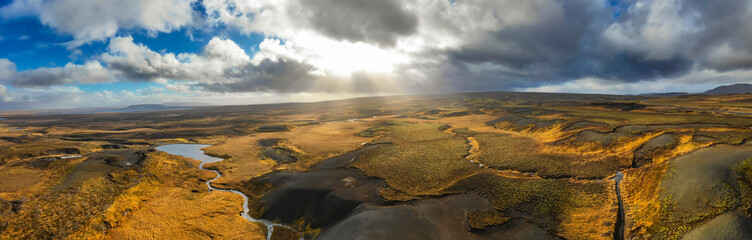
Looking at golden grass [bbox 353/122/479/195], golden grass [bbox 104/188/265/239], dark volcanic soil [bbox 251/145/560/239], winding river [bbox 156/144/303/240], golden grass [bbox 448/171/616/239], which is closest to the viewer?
golden grass [bbox 448/171/616/239]

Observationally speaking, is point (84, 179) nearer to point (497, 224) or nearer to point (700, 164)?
point (497, 224)

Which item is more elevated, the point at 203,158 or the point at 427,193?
the point at 427,193

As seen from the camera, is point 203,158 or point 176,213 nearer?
point 176,213

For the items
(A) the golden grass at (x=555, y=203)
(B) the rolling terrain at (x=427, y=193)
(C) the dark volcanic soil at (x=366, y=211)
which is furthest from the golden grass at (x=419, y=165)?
(A) the golden grass at (x=555, y=203)

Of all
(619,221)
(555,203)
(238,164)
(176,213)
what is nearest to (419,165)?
(555,203)

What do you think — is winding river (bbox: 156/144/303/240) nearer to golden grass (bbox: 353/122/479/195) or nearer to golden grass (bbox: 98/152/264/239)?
golden grass (bbox: 98/152/264/239)

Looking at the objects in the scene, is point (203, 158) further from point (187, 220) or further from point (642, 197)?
point (642, 197)

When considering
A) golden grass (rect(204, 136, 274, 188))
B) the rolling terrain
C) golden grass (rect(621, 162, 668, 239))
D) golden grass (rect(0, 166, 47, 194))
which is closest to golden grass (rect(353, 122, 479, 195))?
the rolling terrain

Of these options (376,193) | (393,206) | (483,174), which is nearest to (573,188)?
(483,174)

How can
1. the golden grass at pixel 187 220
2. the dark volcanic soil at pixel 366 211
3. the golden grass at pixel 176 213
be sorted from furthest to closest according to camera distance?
the golden grass at pixel 176 213 < the golden grass at pixel 187 220 < the dark volcanic soil at pixel 366 211

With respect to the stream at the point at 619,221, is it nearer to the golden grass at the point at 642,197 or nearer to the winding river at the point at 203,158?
the golden grass at the point at 642,197

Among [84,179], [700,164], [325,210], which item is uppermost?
[700,164]
